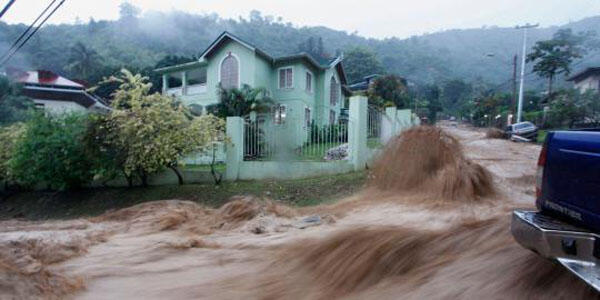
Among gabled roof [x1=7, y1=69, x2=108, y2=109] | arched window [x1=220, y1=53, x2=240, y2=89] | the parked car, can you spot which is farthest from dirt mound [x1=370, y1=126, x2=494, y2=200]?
gabled roof [x1=7, y1=69, x2=108, y2=109]

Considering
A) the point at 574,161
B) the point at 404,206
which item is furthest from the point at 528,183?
the point at 574,161

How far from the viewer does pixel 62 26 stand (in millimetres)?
68750

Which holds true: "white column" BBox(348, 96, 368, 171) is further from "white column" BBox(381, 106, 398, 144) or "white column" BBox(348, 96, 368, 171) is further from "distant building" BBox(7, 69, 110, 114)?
"distant building" BBox(7, 69, 110, 114)

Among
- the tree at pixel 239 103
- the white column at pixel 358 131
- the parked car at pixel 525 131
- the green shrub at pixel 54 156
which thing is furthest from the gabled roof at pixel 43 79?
the parked car at pixel 525 131

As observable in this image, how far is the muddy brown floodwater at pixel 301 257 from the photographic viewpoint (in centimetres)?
256

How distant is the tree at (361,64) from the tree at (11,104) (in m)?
32.6

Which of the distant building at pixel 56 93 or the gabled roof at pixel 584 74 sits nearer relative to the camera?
the distant building at pixel 56 93

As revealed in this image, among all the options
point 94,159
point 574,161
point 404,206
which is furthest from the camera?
point 94,159

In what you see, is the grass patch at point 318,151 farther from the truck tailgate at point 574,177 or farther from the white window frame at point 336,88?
the white window frame at point 336,88

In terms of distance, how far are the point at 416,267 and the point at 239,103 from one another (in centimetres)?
1575

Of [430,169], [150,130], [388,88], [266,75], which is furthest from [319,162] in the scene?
[388,88]

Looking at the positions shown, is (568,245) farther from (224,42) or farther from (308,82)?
(224,42)

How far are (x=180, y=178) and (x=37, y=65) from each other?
157 feet

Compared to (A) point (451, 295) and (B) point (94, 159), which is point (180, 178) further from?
(A) point (451, 295)
